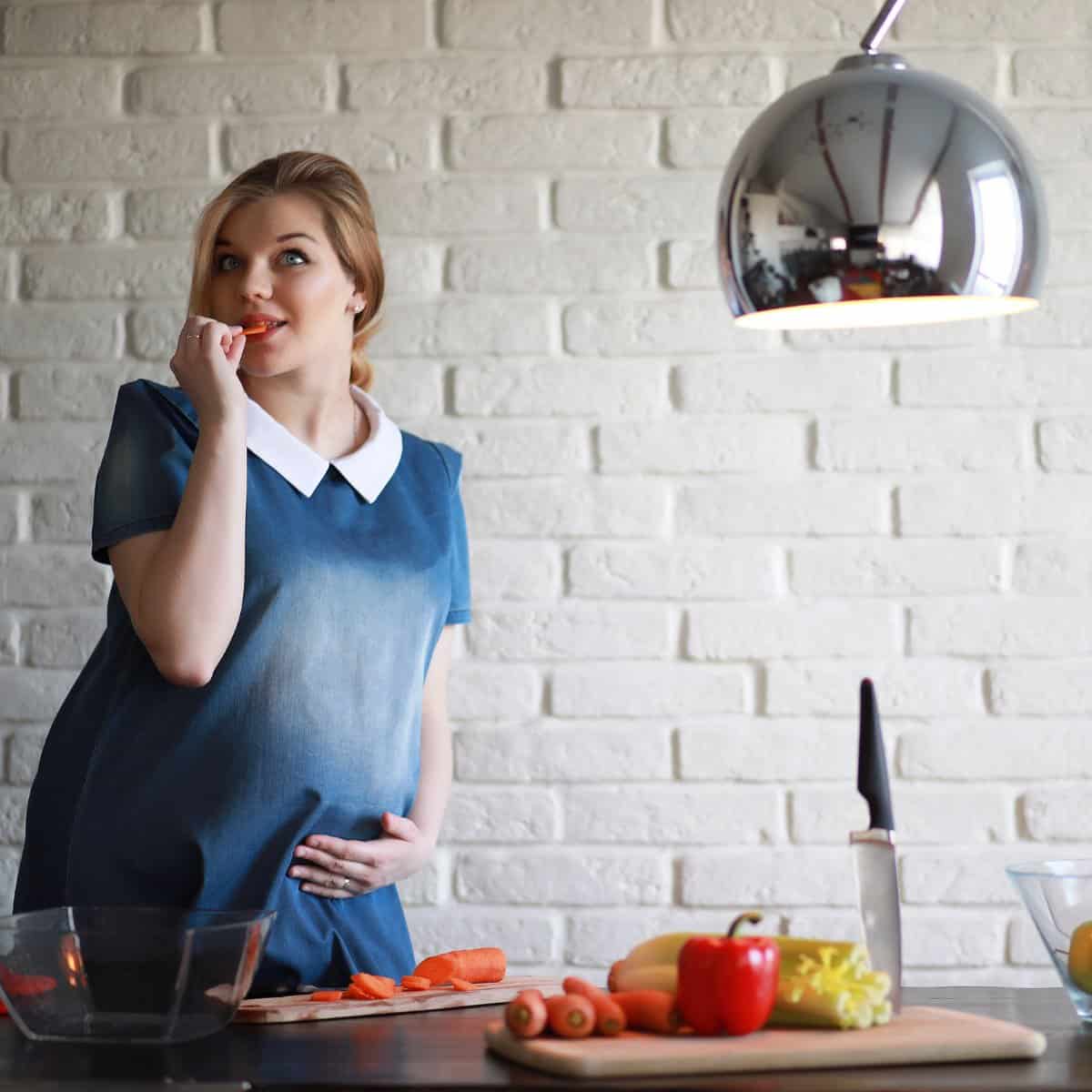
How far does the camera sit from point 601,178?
7.24 feet

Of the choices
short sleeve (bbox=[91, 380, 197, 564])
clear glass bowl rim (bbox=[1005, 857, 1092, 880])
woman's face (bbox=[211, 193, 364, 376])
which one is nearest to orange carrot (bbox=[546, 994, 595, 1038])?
clear glass bowl rim (bbox=[1005, 857, 1092, 880])

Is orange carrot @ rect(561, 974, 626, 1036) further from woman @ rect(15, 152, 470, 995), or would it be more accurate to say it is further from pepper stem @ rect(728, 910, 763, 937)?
woman @ rect(15, 152, 470, 995)

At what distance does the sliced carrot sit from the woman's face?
75 centimetres

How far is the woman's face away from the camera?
1875mm

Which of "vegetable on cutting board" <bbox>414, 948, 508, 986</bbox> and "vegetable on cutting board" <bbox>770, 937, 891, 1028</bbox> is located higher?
"vegetable on cutting board" <bbox>770, 937, 891, 1028</bbox>

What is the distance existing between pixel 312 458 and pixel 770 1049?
3.09ft

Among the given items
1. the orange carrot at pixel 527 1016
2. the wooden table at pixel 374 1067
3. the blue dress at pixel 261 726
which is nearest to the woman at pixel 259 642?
the blue dress at pixel 261 726

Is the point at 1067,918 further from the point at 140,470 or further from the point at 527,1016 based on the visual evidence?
the point at 140,470

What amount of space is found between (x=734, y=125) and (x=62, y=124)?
976mm

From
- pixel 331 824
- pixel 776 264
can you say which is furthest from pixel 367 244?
pixel 776 264

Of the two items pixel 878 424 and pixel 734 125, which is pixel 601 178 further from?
pixel 878 424

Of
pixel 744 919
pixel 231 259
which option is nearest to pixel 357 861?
pixel 744 919

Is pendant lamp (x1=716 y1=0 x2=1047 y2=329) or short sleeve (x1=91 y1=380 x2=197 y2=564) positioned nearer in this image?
pendant lamp (x1=716 y1=0 x2=1047 y2=329)

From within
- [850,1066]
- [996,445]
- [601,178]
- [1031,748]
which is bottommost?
[850,1066]
